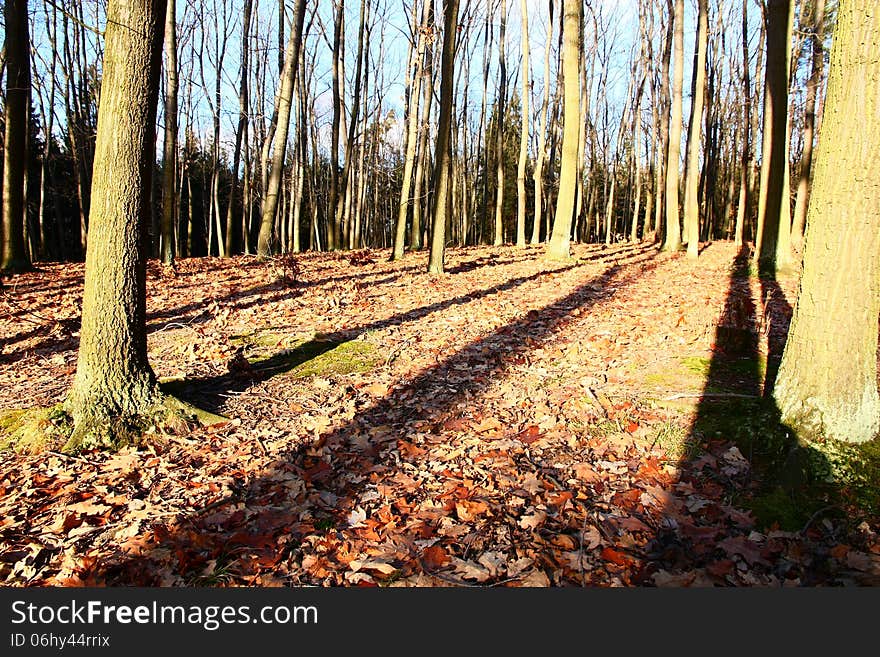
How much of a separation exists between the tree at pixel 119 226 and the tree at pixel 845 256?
496 cm

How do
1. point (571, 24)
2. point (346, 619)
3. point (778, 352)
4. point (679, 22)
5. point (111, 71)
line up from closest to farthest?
point (346, 619) < point (111, 71) < point (778, 352) < point (571, 24) < point (679, 22)

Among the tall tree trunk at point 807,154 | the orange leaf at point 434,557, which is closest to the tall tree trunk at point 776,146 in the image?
the tall tree trunk at point 807,154

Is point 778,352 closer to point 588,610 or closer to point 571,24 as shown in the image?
point 588,610

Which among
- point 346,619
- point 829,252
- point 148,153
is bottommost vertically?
point 346,619

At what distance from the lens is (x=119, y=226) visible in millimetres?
4004

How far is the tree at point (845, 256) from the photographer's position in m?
3.26

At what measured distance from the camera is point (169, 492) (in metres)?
3.48

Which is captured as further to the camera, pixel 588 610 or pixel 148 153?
pixel 148 153

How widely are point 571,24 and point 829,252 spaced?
11439 millimetres

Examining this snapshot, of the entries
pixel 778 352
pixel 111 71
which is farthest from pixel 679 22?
pixel 111 71

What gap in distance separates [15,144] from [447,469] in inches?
542

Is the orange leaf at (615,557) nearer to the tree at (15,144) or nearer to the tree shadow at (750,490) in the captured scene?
the tree shadow at (750,490)

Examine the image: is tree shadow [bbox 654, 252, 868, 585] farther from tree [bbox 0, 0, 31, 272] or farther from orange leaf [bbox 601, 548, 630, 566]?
tree [bbox 0, 0, 31, 272]

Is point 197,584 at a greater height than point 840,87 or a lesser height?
lesser
